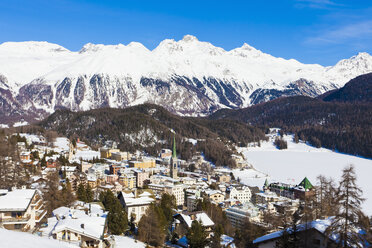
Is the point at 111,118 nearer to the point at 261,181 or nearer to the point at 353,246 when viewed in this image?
the point at 261,181

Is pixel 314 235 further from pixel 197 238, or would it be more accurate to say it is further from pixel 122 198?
pixel 122 198

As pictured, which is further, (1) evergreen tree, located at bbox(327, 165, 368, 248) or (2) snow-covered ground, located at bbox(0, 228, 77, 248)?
(1) evergreen tree, located at bbox(327, 165, 368, 248)

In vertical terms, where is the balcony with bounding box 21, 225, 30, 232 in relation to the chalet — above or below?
below

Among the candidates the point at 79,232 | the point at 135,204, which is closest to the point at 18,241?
the point at 79,232

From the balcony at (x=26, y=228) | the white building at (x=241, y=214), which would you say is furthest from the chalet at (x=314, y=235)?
the white building at (x=241, y=214)

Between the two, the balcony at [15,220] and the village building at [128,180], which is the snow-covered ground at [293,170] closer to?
the village building at [128,180]

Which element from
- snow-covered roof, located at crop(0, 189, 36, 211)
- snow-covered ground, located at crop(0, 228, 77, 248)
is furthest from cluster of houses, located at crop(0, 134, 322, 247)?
Answer: snow-covered ground, located at crop(0, 228, 77, 248)

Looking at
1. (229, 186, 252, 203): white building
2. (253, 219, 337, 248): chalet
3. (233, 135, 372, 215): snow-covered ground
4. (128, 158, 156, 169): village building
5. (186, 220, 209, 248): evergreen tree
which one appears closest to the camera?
(253, 219, 337, 248): chalet

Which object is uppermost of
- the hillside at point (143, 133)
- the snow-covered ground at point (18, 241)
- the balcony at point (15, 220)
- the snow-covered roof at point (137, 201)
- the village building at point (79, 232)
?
the hillside at point (143, 133)

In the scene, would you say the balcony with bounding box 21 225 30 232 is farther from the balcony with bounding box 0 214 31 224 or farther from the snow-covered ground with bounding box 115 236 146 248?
the snow-covered ground with bounding box 115 236 146 248
